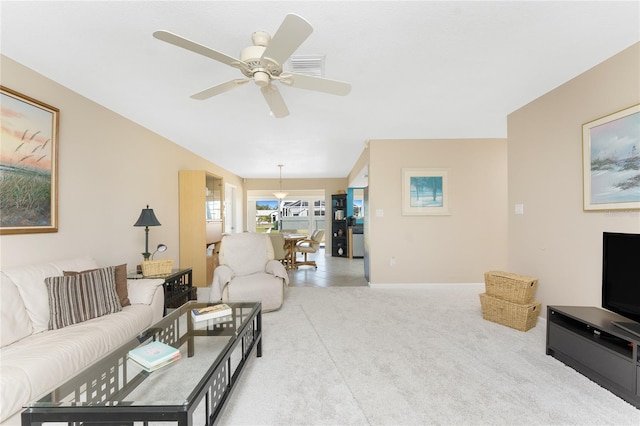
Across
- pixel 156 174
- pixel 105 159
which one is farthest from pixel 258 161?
pixel 105 159

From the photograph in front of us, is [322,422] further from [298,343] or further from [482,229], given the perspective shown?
[482,229]

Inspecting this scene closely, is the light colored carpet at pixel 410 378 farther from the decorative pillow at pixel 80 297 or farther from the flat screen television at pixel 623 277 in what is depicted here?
the decorative pillow at pixel 80 297

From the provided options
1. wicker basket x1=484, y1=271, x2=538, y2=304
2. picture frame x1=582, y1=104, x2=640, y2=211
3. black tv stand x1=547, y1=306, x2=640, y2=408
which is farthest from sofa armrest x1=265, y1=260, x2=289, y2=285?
picture frame x1=582, y1=104, x2=640, y2=211

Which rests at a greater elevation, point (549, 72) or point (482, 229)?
point (549, 72)

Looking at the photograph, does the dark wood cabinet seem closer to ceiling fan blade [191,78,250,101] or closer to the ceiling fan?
the ceiling fan

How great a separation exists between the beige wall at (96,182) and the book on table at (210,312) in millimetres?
1545

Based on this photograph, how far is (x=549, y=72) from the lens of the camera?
A: 236 cm

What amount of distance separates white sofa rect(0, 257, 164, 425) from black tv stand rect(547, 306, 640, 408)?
11.4 ft

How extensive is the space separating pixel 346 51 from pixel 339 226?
6.51 meters

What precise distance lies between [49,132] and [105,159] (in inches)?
25.8

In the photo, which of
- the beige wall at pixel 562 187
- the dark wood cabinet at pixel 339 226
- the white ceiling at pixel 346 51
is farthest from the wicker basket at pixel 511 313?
the dark wood cabinet at pixel 339 226

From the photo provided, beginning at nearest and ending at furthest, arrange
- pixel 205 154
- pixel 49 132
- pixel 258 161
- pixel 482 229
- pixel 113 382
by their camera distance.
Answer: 1. pixel 113 382
2. pixel 49 132
3. pixel 482 229
4. pixel 205 154
5. pixel 258 161

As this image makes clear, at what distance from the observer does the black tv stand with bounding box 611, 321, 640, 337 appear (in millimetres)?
1691

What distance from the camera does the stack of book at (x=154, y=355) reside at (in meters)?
1.40
